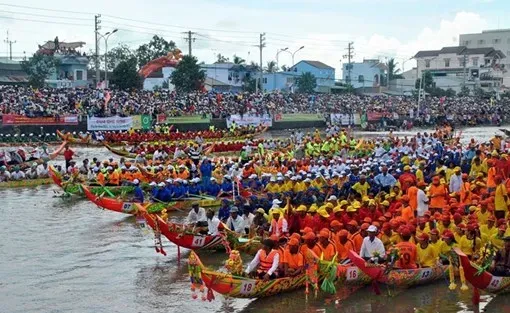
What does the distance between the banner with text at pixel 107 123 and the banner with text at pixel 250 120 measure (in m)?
8.49

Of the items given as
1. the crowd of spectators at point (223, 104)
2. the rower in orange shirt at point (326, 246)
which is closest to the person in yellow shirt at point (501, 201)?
the rower in orange shirt at point (326, 246)

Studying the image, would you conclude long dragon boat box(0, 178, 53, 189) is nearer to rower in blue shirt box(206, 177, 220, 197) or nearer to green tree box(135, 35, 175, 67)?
rower in blue shirt box(206, 177, 220, 197)

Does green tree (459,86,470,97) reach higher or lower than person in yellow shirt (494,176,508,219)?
higher

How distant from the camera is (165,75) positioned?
72.7 metres

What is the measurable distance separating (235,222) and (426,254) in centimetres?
423

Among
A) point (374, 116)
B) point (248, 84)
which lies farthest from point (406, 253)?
point (248, 84)

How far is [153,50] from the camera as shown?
84.4 metres

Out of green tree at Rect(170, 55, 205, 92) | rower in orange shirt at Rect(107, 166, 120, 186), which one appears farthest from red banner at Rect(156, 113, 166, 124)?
rower in orange shirt at Rect(107, 166, 120, 186)

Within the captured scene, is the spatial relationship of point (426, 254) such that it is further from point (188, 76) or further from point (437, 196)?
point (188, 76)

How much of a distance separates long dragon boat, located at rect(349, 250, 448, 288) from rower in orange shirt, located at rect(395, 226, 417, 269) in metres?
0.10

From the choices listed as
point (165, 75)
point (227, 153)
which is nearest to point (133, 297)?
point (227, 153)

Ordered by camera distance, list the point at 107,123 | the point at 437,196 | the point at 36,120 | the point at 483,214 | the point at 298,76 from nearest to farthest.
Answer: the point at 483,214
the point at 437,196
the point at 36,120
the point at 107,123
the point at 298,76

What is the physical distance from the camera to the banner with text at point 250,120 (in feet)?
156

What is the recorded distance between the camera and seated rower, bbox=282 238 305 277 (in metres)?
11.6
